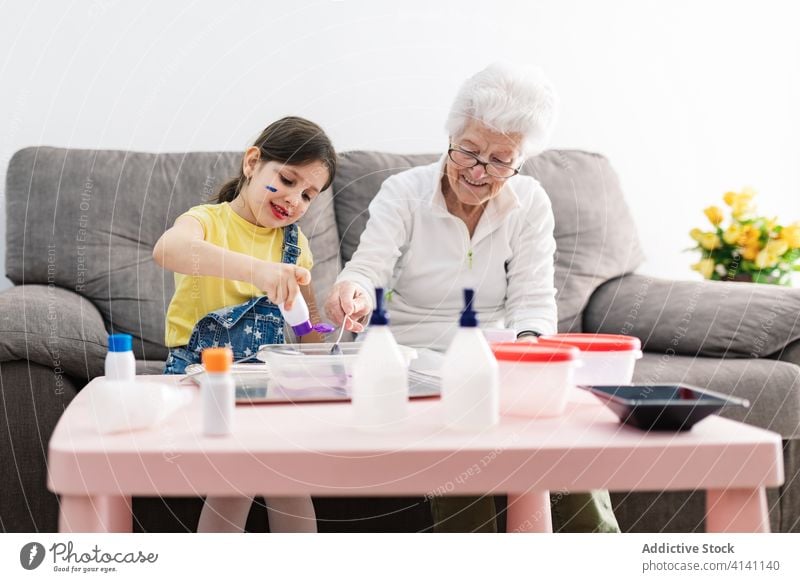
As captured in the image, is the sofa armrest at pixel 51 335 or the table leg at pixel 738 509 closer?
the table leg at pixel 738 509

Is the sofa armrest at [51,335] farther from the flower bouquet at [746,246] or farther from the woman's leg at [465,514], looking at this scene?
the flower bouquet at [746,246]

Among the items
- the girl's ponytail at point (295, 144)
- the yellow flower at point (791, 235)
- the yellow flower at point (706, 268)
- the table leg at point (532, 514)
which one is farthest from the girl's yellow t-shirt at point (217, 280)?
the yellow flower at point (791, 235)

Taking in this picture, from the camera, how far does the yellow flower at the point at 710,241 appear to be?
215cm

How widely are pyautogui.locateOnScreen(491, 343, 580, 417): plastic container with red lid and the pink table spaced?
0.06 meters

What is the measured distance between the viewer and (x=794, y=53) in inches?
95.9

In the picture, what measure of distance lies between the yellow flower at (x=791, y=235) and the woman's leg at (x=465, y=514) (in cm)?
125

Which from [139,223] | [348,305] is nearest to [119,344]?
[348,305]

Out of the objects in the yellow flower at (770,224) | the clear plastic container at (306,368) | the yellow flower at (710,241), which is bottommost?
the yellow flower at (710,241)

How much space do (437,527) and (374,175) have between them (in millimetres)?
953

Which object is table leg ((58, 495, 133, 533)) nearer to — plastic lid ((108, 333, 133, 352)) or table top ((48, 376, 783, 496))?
table top ((48, 376, 783, 496))

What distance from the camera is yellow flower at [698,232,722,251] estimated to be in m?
2.15

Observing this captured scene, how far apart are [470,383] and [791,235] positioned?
5.16 feet

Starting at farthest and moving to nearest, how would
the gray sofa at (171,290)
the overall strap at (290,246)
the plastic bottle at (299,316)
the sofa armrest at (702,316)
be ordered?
the sofa armrest at (702,316), the overall strap at (290,246), the gray sofa at (171,290), the plastic bottle at (299,316)

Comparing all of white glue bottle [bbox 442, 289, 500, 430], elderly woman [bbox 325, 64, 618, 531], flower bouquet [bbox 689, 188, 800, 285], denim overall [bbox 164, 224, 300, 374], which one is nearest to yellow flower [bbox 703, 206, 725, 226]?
flower bouquet [bbox 689, 188, 800, 285]
